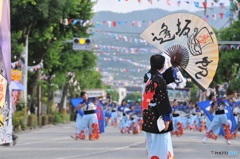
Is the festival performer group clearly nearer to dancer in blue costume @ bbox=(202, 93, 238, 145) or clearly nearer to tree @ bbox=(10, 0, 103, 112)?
dancer in blue costume @ bbox=(202, 93, 238, 145)

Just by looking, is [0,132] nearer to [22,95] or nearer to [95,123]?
[95,123]

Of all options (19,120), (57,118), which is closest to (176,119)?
(19,120)

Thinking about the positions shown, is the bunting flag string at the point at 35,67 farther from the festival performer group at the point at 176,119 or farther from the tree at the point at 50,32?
the festival performer group at the point at 176,119

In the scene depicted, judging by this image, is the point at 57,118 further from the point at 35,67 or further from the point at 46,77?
the point at 35,67

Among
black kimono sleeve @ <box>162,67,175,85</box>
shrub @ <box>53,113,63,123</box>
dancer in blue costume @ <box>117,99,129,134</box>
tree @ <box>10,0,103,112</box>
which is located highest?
tree @ <box>10,0,103,112</box>

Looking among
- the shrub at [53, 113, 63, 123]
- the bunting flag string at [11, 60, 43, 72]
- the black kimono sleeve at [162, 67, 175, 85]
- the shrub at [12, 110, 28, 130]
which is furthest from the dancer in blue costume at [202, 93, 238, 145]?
the shrub at [53, 113, 63, 123]

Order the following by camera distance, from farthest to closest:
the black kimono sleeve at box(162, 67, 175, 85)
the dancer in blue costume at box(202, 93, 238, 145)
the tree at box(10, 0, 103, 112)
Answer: the tree at box(10, 0, 103, 112) → the dancer in blue costume at box(202, 93, 238, 145) → the black kimono sleeve at box(162, 67, 175, 85)

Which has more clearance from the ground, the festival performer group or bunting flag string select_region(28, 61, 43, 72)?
bunting flag string select_region(28, 61, 43, 72)

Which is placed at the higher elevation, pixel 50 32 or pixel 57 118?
pixel 50 32

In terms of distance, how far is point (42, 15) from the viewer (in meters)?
26.1

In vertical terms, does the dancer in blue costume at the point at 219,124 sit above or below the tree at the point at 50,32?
below

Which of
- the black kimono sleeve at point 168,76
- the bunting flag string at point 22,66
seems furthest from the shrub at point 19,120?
the black kimono sleeve at point 168,76

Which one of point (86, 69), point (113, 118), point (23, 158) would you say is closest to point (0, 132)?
point (23, 158)

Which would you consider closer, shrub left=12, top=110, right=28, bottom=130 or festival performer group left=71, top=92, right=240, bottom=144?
festival performer group left=71, top=92, right=240, bottom=144
